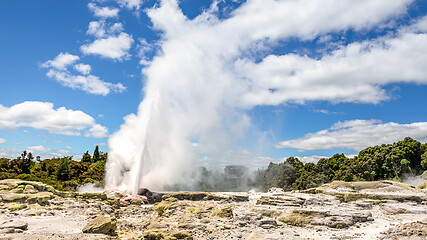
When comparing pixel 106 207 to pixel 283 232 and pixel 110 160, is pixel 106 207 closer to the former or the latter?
pixel 283 232

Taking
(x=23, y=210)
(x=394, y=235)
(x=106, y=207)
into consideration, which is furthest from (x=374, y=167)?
(x=23, y=210)

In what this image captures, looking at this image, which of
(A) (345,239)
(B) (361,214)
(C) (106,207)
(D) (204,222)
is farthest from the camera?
(C) (106,207)

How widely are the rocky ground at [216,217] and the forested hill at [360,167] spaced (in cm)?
2191

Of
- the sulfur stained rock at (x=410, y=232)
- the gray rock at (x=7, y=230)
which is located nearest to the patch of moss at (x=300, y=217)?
the sulfur stained rock at (x=410, y=232)

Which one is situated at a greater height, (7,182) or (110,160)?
(110,160)

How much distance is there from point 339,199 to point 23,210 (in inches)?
1179

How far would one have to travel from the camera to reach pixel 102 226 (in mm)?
16406

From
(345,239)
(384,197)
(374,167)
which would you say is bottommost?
(345,239)

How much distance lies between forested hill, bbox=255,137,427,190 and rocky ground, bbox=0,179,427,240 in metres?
21.9

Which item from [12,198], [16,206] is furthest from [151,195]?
[16,206]

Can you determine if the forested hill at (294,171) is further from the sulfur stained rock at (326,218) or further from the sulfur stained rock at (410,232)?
the sulfur stained rock at (410,232)

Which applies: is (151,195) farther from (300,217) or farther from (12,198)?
(300,217)

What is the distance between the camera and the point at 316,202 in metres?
23.8

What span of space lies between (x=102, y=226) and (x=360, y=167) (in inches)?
2093
